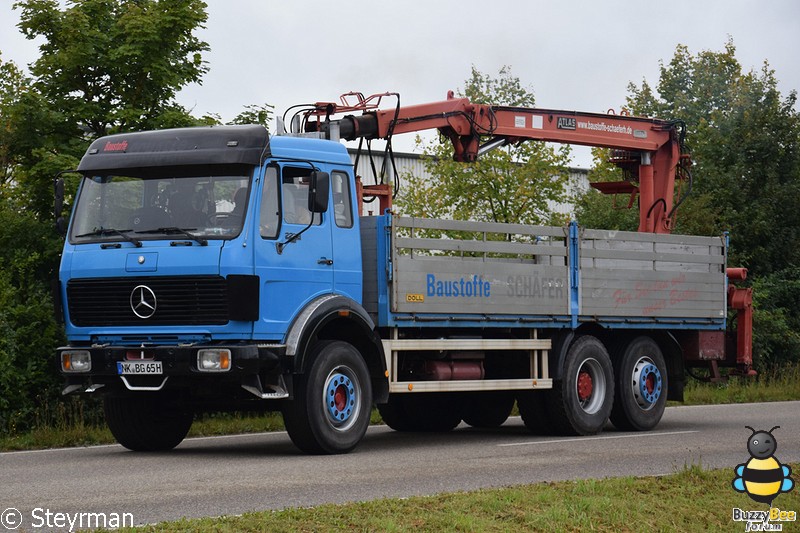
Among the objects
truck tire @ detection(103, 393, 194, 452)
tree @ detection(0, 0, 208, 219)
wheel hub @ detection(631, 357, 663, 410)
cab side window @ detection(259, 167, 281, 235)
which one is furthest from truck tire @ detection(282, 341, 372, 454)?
tree @ detection(0, 0, 208, 219)

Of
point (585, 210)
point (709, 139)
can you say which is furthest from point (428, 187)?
point (709, 139)

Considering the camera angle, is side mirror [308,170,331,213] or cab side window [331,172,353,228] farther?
cab side window [331,172,353,228]

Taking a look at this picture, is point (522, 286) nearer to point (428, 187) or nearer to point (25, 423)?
point (25, 423)

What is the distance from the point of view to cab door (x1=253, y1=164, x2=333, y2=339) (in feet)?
40.5

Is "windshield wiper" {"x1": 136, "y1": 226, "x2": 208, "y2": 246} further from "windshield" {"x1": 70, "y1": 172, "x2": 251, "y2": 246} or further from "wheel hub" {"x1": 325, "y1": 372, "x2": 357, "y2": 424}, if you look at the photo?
"wheel hub" {"x1": 325, "y1": 372, "x2": 357, "y2": 424}

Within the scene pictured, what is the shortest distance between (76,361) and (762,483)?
6836 millimetres

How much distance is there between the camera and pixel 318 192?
12531mm

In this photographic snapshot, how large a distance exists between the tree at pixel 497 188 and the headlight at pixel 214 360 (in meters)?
21.5

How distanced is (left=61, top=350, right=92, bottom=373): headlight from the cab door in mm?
1775

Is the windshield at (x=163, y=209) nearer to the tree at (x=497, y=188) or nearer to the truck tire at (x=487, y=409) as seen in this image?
the truck tire at (x=487, y=409)

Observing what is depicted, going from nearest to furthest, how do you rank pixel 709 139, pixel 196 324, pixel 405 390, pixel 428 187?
pixel 196 324
pixel 405 390
pixel 709 139
pixel 428 187

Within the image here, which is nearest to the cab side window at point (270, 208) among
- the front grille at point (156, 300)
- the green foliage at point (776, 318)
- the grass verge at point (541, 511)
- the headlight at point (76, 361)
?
the front grille at point (156, 300)

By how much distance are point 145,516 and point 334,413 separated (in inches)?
182

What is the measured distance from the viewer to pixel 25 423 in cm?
1579
